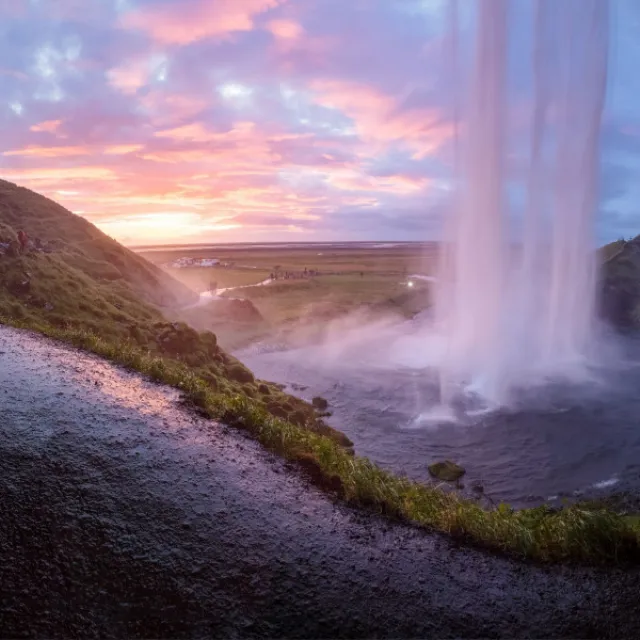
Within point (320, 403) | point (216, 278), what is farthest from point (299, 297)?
point (320, 403)

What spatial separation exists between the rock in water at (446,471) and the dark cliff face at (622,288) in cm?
6509

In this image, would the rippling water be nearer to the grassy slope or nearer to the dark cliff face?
the grassy slope

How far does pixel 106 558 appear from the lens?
8.46 meters

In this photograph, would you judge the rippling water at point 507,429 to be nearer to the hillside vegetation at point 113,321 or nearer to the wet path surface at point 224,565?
the hillside vegetation at point 113,321

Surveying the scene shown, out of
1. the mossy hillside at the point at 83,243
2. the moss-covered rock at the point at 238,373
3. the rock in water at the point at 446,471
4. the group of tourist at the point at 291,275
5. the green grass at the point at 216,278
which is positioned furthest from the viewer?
the group of tourist at the point at 291,275

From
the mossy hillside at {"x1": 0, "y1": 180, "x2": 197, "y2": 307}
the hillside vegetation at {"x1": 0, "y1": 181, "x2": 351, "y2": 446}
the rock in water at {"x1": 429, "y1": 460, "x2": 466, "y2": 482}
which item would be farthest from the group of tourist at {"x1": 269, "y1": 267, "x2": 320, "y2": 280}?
the rock in water at {"x1": 429, "y1": 460, "x2": 466, "y2": 482}

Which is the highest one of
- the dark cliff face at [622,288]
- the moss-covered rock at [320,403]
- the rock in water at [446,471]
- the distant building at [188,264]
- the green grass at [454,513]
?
the distant building at [188,264]

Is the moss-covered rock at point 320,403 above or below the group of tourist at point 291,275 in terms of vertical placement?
below

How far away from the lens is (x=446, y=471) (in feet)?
84.3

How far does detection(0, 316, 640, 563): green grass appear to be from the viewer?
9695 mm

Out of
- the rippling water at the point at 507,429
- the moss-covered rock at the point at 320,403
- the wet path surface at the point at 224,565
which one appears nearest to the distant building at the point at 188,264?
the rippling water at the point at 507,429

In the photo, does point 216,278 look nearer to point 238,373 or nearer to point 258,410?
point 238,373

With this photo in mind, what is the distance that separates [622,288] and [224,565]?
93023mm

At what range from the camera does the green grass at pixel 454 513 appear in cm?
970
